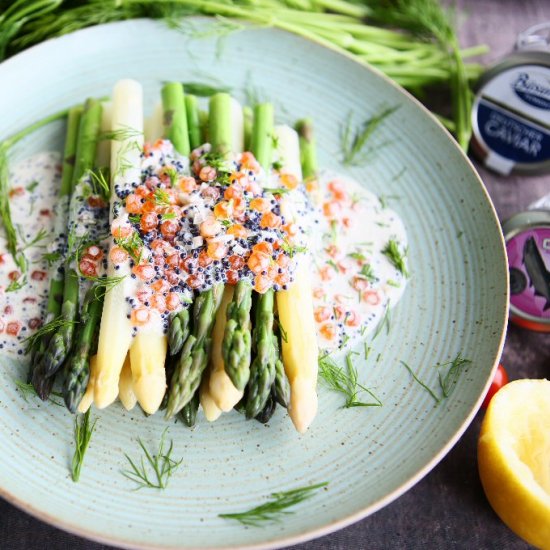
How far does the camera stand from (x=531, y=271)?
3393mm

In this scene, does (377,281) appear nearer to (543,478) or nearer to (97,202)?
(543,478)

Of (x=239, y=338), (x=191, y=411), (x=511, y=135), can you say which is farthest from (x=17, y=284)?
(x=511, y=135)

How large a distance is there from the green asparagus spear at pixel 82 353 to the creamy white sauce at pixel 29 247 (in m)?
0.27

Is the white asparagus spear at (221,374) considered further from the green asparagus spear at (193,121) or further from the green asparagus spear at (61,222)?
the green asparagus spear at (193,121)

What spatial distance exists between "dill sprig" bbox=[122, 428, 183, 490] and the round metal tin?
2517 millimetres

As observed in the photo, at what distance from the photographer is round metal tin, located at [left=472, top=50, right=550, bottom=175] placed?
359cm

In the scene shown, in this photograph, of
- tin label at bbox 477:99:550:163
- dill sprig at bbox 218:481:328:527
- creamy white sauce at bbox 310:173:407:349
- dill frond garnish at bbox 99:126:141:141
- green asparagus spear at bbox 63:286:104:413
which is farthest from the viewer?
tin label at bbox 477:99:550:163

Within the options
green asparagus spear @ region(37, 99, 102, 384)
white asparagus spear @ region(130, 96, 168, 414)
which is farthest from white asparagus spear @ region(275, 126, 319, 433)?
green asparagus spear @ region(37, 99, 102, 384)

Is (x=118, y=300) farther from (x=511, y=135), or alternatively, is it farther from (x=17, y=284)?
(x=511, y=135)

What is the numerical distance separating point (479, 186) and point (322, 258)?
892 mm

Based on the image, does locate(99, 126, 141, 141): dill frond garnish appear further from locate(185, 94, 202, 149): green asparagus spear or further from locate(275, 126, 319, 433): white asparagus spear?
Answer: locate(275, 126, 319, 433): white asparagus spear

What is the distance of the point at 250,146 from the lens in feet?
10.9

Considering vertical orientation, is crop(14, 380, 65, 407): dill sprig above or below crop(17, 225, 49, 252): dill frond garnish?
below

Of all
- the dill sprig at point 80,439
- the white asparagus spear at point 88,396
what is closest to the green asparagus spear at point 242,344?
the white asparagus spear at point 88,396
